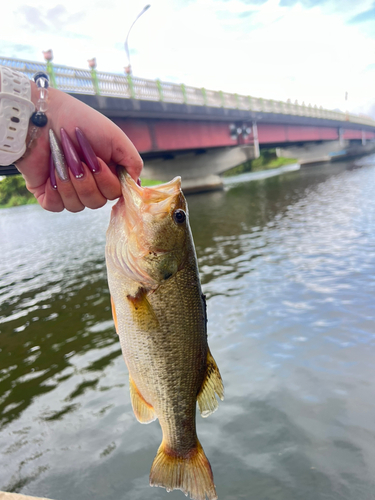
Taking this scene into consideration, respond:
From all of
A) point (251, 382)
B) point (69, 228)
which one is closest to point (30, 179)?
point (251, 382)

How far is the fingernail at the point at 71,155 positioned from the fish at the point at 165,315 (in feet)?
0.94

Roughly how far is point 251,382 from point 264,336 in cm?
139

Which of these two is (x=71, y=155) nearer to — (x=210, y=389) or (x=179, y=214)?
(x=179, y=214)

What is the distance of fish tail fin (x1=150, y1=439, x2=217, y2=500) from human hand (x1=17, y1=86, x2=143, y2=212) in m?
1.76

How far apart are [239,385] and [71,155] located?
4.68 meters

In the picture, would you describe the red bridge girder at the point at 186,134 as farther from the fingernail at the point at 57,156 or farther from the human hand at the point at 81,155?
the fingernail at the point at 57,156

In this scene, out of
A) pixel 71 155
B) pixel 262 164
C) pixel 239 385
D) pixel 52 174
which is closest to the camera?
pixel 71 155

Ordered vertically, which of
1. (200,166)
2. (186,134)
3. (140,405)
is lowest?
(140,405)

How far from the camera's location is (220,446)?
15.0 ft

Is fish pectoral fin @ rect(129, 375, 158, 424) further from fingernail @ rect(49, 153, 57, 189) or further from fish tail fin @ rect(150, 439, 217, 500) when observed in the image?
fingernail @ rect(49, 153, 57, 189)

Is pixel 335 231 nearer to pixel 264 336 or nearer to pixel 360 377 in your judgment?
pixel 264 336

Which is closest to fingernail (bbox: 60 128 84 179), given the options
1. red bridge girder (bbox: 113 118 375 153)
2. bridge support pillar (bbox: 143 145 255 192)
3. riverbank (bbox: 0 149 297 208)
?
red bridge girder (bbox: 113 118 375 153)

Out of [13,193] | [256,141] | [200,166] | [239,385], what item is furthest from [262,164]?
[239,385]

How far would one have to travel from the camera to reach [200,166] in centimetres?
3619
